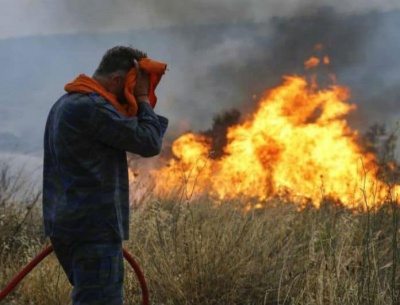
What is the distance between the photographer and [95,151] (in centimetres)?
276

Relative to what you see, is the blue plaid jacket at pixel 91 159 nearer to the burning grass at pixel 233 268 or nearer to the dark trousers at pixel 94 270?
the dark trousers at pixel 94 270

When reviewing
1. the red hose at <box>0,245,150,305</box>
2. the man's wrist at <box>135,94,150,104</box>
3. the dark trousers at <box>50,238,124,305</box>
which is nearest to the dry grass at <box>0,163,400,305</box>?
the red hose at <box>0,245,150,305</box>

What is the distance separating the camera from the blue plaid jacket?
2709mm

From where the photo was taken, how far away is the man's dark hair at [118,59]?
287 cm

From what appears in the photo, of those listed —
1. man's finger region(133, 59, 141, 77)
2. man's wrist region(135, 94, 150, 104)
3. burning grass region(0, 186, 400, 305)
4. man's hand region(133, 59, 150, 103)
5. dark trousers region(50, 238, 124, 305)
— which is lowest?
dark trousers region(50, 238, 124, 305)

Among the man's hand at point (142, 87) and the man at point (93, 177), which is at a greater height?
the man's hand at point (142, 87)

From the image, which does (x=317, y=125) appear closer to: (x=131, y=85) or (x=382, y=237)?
(x=382, y=237)

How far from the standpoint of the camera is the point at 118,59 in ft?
9.41

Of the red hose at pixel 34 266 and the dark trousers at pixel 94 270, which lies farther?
the red hose at pixel 34 266

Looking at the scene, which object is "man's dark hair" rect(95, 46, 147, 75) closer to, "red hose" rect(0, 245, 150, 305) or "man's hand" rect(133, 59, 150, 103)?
"man's hand" rect(133, 59, 150, 103)

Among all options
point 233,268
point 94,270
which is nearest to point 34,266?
point 94,270

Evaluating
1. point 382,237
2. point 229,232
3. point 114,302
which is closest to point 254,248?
point 229,232

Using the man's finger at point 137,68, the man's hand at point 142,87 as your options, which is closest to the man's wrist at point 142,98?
the man's hand at point 142,87

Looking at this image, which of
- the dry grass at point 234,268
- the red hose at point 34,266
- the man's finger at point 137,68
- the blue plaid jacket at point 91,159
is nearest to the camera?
the blue plaid jacket at point 91,159
